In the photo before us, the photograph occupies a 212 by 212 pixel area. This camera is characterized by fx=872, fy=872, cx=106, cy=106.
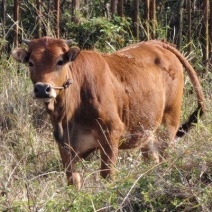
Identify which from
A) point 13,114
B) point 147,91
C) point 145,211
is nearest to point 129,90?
point 147,91

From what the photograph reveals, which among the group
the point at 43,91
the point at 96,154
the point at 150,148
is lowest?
the point at 96,154

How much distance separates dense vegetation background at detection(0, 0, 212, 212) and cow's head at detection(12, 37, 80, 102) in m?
0.75

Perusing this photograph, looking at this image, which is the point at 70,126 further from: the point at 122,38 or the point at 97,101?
the point at 122,38

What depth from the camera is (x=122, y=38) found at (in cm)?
1227

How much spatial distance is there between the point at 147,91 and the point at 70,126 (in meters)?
1.21

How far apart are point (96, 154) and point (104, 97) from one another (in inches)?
49.9

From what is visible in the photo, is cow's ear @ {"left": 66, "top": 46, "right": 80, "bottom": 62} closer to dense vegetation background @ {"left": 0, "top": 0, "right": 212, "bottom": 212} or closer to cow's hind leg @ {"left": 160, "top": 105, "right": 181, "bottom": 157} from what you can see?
dense vegetation background @ {"left": 0, "top": 0, "right": 212, "bottom": 212}

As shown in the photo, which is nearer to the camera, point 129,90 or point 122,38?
point 129,90

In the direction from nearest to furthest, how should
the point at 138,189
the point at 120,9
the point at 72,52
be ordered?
the point at 138,189
the point at 72,52
the point at 120,9

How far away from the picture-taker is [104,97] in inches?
338

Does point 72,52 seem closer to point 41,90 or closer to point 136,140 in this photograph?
point 41,90

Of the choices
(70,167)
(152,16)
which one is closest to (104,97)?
(70,167)

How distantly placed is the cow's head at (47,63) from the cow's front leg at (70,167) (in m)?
0.63

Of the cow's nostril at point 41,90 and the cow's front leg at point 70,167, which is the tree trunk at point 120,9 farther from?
the cow's nostril at point 41,90
